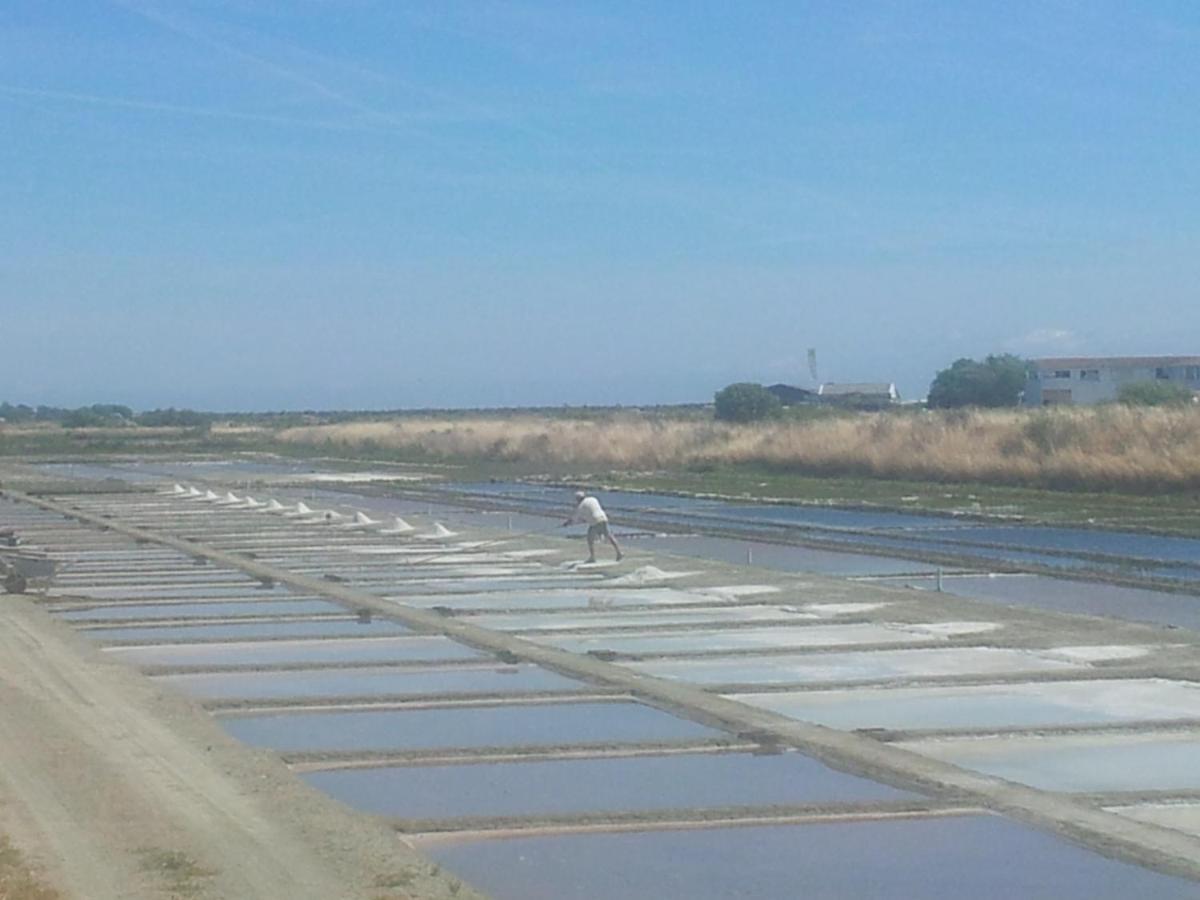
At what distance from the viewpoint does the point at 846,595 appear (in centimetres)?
1864

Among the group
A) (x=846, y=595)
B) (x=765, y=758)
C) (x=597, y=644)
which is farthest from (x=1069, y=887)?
(x=846, y=595)

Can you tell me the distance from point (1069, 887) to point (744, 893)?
4.19 feet

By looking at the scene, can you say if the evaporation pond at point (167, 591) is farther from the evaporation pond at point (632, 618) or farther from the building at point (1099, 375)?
the building at point (1099, 375)

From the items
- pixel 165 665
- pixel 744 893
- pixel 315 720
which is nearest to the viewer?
pixel 744 893

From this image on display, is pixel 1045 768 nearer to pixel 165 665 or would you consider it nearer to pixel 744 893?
pixel 744 893

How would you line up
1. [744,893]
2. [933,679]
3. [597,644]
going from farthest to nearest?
[597,644] < [933,679] < [744,893]

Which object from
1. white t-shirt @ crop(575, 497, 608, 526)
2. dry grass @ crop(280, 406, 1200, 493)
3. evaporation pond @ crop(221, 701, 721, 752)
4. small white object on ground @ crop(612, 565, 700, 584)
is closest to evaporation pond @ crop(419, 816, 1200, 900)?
evaporation pond @ crop(221, 701, 721, 752)

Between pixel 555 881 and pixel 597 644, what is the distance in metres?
7.77

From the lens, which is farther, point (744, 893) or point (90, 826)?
point (90, 826)

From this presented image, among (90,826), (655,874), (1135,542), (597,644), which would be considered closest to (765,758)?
(655,874)

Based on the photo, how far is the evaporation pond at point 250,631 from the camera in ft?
52.5

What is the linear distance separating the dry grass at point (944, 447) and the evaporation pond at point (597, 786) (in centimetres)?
2590

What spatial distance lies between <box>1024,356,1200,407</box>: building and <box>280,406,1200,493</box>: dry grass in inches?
785

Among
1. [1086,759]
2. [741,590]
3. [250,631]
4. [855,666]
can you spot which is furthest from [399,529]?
[1086,759]
